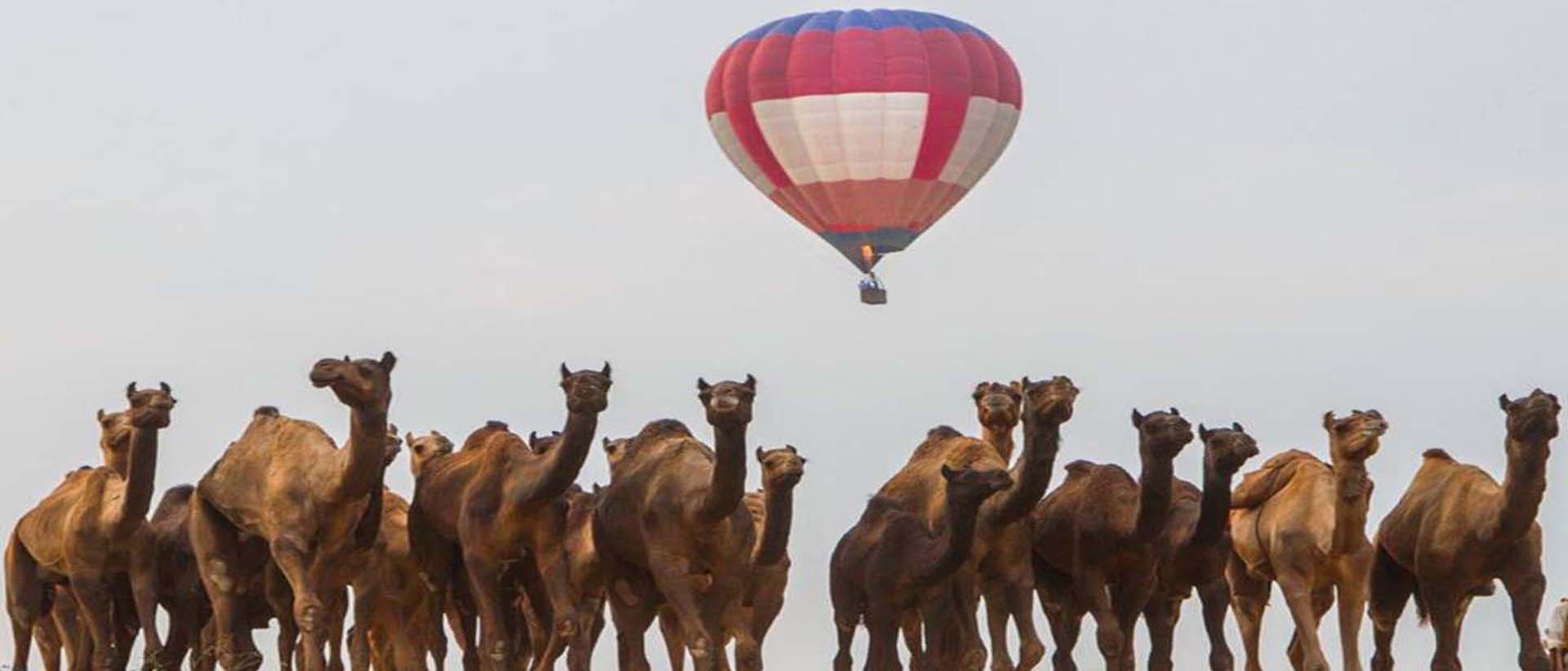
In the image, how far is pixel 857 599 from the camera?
135 feet

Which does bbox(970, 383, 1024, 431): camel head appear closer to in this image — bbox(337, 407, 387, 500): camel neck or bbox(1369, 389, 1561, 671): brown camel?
bbox(1369, 389, 1561, 671): brown camel

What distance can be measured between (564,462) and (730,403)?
2.07 metres

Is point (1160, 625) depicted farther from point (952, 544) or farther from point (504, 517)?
point (504, 517)

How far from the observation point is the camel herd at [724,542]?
3912 cm

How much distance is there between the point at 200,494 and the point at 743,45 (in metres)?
25.8

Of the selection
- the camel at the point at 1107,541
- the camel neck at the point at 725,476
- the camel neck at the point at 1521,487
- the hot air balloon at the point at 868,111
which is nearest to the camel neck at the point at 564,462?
the camel neck at the point at 725,476

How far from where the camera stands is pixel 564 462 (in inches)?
1553

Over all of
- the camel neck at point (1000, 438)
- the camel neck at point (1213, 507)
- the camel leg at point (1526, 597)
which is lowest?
the camel leg at point (1526, 597)

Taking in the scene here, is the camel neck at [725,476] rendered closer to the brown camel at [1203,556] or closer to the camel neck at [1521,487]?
the brown camel at [1203,556]

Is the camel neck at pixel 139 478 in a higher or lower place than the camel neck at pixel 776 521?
higher

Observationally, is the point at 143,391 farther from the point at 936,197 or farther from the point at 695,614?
the point at 936,197

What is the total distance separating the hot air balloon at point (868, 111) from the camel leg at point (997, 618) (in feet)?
74.5

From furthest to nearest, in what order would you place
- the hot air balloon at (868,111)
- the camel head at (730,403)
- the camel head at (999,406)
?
the hot air balloon at (868,111) → the camel head at (999,406) → the camel head at (730,403)

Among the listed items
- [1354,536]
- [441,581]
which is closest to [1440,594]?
[1354,536]
